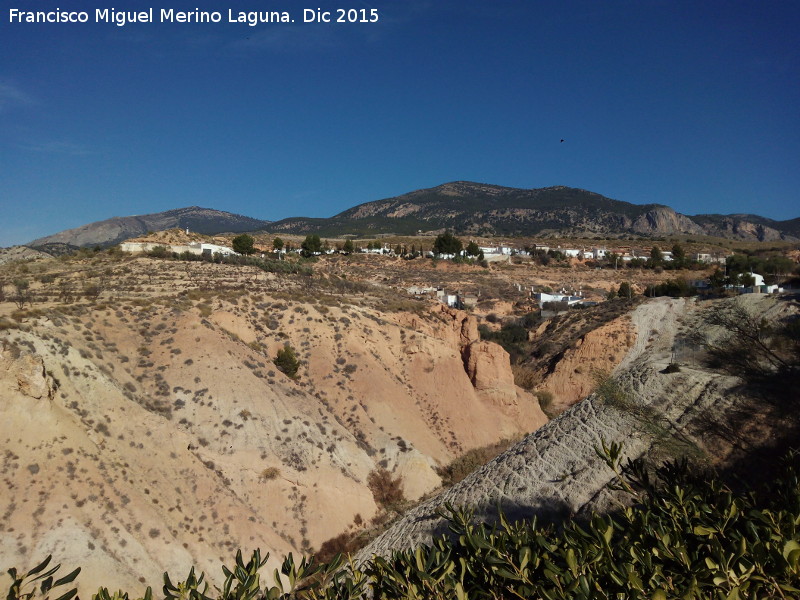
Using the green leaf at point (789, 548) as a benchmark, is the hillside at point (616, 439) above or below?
below

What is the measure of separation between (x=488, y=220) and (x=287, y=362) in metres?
132

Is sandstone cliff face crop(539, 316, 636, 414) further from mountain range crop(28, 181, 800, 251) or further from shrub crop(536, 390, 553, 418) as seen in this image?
mountain range crop(28, 181, 800, 251)

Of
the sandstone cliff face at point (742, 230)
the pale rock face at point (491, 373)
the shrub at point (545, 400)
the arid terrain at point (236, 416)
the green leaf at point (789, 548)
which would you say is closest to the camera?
the green leaf at point (789, 548)

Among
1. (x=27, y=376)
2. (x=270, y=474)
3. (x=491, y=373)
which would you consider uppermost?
(x=27, y=376)

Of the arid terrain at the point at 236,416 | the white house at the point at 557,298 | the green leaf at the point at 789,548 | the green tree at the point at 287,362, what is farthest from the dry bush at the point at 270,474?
the white house at the point at 557,298

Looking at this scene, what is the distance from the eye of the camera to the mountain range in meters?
137

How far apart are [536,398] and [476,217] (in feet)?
408

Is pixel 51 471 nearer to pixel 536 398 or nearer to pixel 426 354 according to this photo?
pixel 426 354

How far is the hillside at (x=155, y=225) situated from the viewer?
14300 cm

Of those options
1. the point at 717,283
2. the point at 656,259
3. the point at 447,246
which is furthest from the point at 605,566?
the point at 656,259

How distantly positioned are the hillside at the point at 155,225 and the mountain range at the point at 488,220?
286 millimetres

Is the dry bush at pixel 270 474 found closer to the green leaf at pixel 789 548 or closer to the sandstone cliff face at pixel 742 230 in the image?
the green leaf at pixel 789 548

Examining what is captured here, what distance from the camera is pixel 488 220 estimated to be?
14425cm

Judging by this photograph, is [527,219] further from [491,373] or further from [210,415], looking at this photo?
[210,415]
